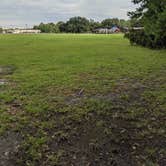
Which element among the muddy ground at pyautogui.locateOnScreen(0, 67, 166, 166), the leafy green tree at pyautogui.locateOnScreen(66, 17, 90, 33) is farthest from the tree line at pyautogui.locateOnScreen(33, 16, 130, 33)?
the muddy ground at pyautogui.locateOnScreen(0, 67, 166, 166)

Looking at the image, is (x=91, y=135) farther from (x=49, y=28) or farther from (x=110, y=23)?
(x=110, y=23)

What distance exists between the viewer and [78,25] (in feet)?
325

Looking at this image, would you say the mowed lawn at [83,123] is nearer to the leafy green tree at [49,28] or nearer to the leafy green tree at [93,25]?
the leafy green tree at [49,28]

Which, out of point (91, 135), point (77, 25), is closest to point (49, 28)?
point (77, 25)

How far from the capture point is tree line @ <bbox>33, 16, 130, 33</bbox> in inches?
3890

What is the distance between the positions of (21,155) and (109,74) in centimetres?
709

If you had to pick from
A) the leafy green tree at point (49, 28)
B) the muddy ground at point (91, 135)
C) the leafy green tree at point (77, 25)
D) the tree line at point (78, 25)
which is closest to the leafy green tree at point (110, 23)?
the tree line at point (78, 25)

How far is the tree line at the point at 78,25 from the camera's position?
98812 mm

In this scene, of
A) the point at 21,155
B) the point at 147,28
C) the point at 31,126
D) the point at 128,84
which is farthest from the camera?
the point at 128,84

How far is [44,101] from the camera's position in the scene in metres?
6.89

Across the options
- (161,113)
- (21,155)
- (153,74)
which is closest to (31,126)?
(21,155)

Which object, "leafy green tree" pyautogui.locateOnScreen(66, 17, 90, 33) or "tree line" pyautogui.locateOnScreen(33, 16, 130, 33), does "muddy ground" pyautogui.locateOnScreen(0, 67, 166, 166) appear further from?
"leafy green tree" pyautogui.locateOnScreen(66, 17, 90, 33)

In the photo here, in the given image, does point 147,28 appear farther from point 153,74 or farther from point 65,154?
point 153,74

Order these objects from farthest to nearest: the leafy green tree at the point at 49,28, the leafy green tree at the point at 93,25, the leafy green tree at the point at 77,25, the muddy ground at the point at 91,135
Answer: the leafy green tree at the point at 93,25
the leafy green tree at the point at 49,28
the leafy green tree at the point at 77,25
the muddy ground at the point at 91,135
